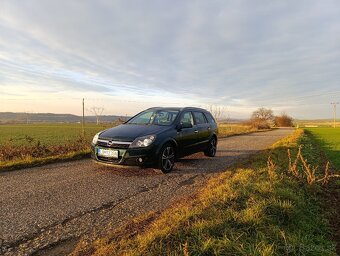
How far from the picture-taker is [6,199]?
14.7 feet

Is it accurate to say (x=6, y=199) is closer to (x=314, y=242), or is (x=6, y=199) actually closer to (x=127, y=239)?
(x=127, y=239)

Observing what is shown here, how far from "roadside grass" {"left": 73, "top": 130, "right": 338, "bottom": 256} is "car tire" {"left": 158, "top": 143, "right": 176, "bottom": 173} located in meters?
1.98

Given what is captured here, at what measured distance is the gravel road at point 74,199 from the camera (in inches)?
124

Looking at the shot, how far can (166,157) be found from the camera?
6.75 m

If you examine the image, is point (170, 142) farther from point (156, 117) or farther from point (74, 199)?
point (74, 199)

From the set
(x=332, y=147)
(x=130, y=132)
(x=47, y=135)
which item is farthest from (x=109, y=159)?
(x=47, y=135)

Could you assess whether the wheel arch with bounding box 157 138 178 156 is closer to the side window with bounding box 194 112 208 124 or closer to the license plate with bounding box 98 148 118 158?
the license plate with bounding box 98 148 118 158

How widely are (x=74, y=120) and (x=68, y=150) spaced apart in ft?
319

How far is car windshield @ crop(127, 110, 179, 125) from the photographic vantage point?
7.54m

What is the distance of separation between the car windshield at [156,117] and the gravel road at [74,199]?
4.47 ft

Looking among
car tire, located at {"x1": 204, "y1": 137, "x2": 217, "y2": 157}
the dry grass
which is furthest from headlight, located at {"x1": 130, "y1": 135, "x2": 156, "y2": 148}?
the dry grass

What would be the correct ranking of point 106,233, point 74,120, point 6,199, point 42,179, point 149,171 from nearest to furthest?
point 106,233, point 6,199, point 42,179, point 149,171, point 74,120

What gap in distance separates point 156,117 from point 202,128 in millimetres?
1816

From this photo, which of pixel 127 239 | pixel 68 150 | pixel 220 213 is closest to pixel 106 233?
pixel 127 239
